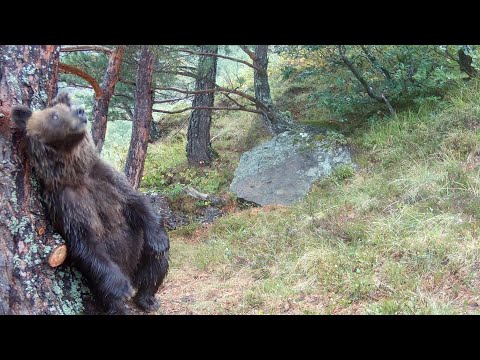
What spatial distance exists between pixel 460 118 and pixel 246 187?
11.8 feet

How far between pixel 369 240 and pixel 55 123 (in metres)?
3.33

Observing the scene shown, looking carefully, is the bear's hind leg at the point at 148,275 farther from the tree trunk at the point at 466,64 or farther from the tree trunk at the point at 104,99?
the tree trunk at the point at 466,64

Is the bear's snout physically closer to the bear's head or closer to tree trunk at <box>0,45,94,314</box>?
the bear's head

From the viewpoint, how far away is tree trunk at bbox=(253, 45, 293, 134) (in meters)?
9.20

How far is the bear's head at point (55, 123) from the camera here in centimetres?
314

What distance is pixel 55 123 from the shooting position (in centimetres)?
330

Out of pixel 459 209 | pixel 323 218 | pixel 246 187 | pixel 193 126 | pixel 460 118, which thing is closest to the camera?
pixel 459 209

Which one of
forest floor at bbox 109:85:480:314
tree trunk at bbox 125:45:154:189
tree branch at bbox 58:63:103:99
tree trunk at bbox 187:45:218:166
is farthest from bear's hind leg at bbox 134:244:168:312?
tree trunk at bbox 187:45:218:166

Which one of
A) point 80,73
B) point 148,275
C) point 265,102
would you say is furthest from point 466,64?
point 148,275

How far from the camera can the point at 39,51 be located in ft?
10.8

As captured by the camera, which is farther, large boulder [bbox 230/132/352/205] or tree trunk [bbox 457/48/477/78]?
tree trunk [bbox 457/48/477/78]

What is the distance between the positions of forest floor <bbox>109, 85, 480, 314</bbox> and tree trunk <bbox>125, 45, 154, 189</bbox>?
1255 millimetres
